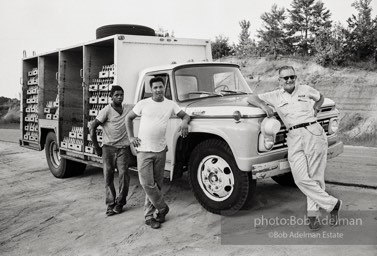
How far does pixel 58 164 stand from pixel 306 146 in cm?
629

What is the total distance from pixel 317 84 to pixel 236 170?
2105cm

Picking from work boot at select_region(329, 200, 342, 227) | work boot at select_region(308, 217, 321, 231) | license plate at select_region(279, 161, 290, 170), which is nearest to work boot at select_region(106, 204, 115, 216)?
license plate at select_region(279, 161, 290, 170)

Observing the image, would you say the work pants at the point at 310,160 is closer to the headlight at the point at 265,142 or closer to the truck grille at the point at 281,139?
the headlight at the point at 265,142

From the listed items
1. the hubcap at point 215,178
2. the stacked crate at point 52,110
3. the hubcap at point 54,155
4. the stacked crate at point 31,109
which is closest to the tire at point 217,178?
the hubcap at point 215,178

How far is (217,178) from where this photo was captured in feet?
17.6

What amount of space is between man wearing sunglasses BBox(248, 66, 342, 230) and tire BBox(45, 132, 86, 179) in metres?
5.38

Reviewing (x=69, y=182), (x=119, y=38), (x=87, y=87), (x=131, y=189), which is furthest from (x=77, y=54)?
(x=131, y=189)

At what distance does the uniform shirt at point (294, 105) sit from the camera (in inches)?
185

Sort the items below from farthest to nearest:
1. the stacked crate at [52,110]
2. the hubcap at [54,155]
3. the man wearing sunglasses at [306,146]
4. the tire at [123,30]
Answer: the hubcap at [54,155] → the stacked crate at [52,110] → the tire at [123,30] → the man wearing sunglasses at [306,146]

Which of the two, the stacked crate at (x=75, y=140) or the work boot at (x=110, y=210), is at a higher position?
the stacked crate at (x=75, y=140)

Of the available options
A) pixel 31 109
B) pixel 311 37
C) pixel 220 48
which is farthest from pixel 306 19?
pixel 31 109

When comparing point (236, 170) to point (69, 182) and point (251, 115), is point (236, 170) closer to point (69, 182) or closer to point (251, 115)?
point (251, 115)

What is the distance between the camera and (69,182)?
846 cm

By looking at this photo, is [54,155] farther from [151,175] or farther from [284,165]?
[284,165]
